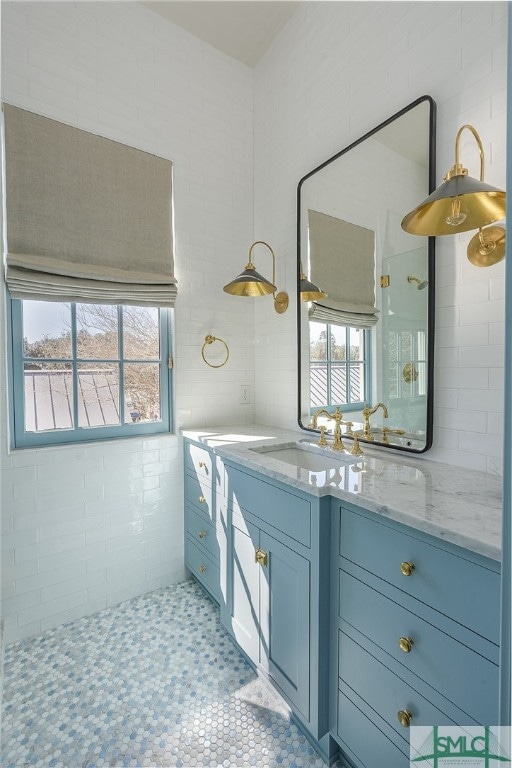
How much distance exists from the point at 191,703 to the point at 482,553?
4.60 ft

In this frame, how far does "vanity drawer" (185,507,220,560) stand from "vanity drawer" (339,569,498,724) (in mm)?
897

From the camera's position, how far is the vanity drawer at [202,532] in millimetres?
1936

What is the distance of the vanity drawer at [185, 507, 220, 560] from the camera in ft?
6.35

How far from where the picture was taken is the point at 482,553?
809mm

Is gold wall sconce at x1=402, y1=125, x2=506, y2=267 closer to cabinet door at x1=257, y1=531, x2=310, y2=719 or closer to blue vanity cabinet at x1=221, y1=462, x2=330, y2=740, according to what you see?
blue vanity cabinet at x1=221, y1=462, x2=330, y2=740

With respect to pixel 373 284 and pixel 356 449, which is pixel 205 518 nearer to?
pixel 356 449

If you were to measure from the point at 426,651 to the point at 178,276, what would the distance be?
7.19ft

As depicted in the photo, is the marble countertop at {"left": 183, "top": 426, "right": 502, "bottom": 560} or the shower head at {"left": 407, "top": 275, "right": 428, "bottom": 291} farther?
the shower head at {"left": 407, "top": 275, "right": 428, "bottom": 291}

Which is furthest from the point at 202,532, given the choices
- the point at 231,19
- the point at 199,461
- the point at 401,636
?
the point at 231,19

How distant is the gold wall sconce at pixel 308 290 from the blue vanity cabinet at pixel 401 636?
1.25m

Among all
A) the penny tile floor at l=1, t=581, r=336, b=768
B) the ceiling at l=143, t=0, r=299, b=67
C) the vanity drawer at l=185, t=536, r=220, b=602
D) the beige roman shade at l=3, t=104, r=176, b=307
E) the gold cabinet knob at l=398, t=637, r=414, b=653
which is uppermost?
the ceiling at l=143, t=0, r=299, b=67

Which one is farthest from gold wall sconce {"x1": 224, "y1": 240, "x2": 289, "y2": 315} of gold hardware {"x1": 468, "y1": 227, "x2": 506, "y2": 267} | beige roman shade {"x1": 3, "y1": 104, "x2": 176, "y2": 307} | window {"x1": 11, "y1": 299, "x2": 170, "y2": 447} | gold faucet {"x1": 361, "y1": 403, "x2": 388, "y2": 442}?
gold hardware {"x1": 468, "y1": 227, "x2": 506, "y2": 267}

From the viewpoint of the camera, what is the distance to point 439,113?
1.42m

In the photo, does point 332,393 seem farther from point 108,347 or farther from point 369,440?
point 108,347
